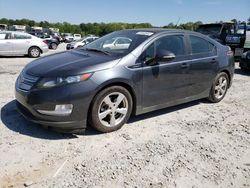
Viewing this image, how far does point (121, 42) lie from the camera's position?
15.5ft

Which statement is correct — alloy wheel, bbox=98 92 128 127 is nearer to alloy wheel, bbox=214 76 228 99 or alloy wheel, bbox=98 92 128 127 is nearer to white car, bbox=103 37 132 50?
white car, bbox=103 37 132 50

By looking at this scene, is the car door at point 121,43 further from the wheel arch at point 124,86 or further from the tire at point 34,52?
the tire at point 34,52

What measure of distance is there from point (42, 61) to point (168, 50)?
6.79 feet

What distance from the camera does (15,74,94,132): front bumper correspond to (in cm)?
369

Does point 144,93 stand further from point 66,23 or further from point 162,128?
point 66,23

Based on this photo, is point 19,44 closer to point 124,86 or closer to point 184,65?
point 184,65

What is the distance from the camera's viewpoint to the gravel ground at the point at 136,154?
3039mm

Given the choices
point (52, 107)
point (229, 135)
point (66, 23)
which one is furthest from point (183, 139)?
point (66, 23)

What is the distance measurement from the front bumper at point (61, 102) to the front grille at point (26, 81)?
3.0 inches

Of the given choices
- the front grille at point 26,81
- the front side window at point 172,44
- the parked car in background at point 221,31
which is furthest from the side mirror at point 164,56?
the parked car in background at point 221,31

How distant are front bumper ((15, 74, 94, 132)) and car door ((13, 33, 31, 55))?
1113 cm

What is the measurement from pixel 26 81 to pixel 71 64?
68 cm

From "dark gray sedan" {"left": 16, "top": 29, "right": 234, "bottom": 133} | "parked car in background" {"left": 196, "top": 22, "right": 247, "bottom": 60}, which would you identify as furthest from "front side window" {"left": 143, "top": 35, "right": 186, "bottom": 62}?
"parked car in background" {"left": 196, "top": 22, "right": 247, "bottom": 60}

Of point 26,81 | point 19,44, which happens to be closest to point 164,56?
point 26,81
